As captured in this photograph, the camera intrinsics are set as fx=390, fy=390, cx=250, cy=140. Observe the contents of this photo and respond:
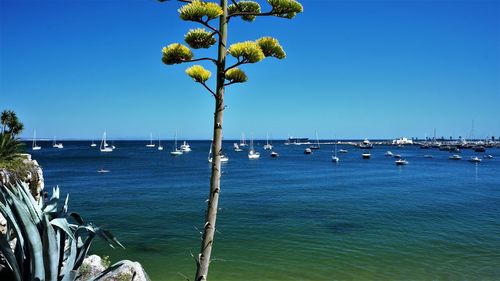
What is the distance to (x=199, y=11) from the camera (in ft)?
12.5

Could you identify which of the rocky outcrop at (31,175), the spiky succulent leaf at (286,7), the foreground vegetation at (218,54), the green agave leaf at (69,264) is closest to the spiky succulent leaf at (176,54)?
the foreground vegetation at (218,54)

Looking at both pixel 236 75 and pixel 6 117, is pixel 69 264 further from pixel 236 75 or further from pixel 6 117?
pixel 6 117

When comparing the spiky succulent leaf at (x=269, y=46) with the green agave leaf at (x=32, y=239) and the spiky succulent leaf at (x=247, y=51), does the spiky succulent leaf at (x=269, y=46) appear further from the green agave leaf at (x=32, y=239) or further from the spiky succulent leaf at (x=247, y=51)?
the green agave leaf at (x=32, y=239)

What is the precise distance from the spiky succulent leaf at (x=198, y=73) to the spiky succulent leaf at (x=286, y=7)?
1.01 metres

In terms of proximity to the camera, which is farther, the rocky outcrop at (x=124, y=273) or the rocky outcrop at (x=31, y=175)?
the rocky outcrop at (x=31, y=175)

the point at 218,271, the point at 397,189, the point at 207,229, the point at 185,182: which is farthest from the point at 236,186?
the point at 207,229

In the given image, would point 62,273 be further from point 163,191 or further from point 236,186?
point 236,186

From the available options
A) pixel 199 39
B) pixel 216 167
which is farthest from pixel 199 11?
pixel 216 167

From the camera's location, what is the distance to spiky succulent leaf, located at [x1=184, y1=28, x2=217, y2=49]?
401 centimetres

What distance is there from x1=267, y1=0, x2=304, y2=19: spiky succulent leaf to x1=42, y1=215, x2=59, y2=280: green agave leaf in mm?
4304

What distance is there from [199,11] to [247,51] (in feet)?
2.03

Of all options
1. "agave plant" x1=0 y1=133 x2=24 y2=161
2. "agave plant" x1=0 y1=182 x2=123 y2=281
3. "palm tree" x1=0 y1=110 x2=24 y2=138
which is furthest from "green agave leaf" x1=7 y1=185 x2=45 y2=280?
"palm tree" x1=0 y1=110 x2=24 y2=138

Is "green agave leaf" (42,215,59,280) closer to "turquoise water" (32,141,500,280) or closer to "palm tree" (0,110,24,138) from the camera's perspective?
"turquoise water" (32,141,500,280)

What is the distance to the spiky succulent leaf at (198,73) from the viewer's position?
3.94 meters
